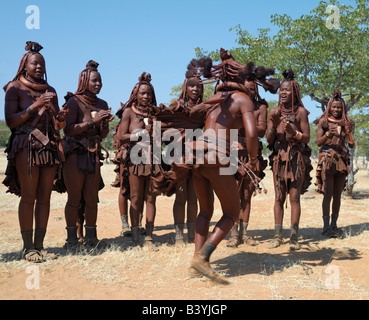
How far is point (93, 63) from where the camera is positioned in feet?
18.8

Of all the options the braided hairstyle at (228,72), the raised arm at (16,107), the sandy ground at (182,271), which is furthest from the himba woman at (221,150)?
the raised arm at (16,107)

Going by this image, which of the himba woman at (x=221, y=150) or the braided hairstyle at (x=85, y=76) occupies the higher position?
the braided hairstyle at (x=85, y=76)

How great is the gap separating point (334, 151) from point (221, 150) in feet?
12.0

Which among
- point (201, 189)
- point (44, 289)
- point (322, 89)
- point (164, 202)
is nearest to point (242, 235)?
point (201, 189)

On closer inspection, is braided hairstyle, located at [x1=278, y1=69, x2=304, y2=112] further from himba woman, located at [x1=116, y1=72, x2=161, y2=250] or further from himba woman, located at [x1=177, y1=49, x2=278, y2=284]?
himba woman, located at [x1=116, y1=72, x2=161, y2=250]

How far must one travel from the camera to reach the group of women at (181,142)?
169 inches

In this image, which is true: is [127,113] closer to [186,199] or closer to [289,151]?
[186,199]

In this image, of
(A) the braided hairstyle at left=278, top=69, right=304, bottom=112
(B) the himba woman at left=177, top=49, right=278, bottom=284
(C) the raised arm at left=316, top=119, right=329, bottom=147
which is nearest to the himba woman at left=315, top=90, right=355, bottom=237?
(C) the raised arm at left=316, top=119, right=329, bottom=147

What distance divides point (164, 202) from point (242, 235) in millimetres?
5958

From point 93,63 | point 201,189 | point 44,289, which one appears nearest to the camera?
point 44,289

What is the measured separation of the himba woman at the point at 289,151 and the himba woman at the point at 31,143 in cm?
325

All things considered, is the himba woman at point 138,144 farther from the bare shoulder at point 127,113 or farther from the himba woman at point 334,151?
the himba woman at point 334,151

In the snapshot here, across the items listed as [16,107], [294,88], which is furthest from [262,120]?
[16,107]
